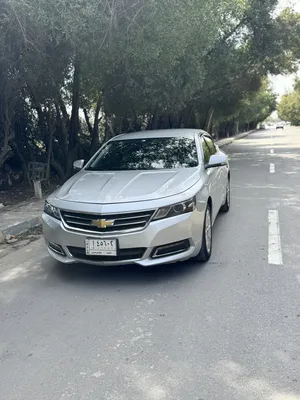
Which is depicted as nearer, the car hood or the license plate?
the license plate

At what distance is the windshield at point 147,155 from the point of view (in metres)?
5.70

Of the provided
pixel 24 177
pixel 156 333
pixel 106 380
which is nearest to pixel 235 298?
pixel 156 333

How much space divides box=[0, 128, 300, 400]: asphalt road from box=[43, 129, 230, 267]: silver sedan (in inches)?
13.8

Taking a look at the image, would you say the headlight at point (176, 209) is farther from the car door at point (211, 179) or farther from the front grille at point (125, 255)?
the car door at point (211, 179)

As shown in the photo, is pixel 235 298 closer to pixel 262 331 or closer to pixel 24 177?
pixel 262 331

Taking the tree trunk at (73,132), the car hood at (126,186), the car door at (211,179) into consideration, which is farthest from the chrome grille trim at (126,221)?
the tree trunk at (73,132)

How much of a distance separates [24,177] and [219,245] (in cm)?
768

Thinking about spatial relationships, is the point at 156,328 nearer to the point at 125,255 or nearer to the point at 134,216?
the point at 125,255

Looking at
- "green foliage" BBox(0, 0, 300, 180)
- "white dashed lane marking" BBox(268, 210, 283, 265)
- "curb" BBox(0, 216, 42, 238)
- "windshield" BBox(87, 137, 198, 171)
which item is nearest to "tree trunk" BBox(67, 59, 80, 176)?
"green foliage" BBox(0, 0, 300, 180)

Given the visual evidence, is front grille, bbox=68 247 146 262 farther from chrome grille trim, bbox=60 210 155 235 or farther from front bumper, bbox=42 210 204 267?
chrome grille trim, bbox=60 210 155 235

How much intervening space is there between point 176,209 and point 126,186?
2.34 ft

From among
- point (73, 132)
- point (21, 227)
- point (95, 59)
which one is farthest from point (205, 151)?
point (73, 132)

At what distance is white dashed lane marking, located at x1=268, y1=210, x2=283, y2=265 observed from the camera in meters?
5.21

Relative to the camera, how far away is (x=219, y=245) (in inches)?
233
